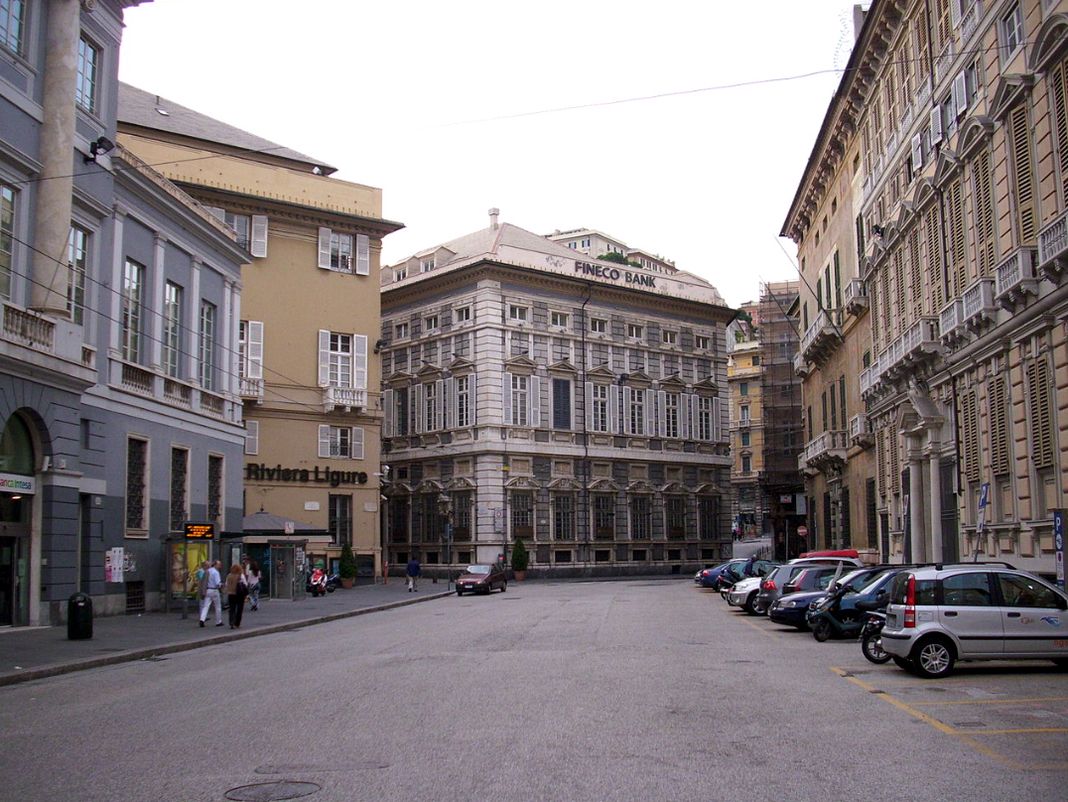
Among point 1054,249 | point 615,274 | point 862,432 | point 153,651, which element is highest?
point 615,274

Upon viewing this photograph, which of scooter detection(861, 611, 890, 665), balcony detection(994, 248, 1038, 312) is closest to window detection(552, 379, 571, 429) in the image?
balcony detection(994, 248, 1038, 312)

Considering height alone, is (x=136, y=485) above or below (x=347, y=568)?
above

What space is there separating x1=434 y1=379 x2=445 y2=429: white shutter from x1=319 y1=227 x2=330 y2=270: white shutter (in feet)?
47.4

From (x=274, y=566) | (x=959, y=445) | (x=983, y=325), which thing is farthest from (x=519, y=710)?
(x=274, y=566)

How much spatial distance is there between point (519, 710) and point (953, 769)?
15.8 feet

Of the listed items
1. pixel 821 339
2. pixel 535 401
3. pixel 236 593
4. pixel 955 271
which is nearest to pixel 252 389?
pixel 535 401

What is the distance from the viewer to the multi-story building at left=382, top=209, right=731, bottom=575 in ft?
209

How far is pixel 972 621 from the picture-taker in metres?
15.1

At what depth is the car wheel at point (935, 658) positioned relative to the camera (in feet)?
49.5

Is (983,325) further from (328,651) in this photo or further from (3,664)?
(3,664)

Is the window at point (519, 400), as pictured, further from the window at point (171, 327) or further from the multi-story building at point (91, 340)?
the window at point (171, 327)

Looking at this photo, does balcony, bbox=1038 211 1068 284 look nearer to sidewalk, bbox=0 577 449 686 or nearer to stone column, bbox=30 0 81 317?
sidewalk, bbox=0 577 449 686

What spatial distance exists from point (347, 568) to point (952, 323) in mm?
31035

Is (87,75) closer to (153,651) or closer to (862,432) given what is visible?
(153,651)
